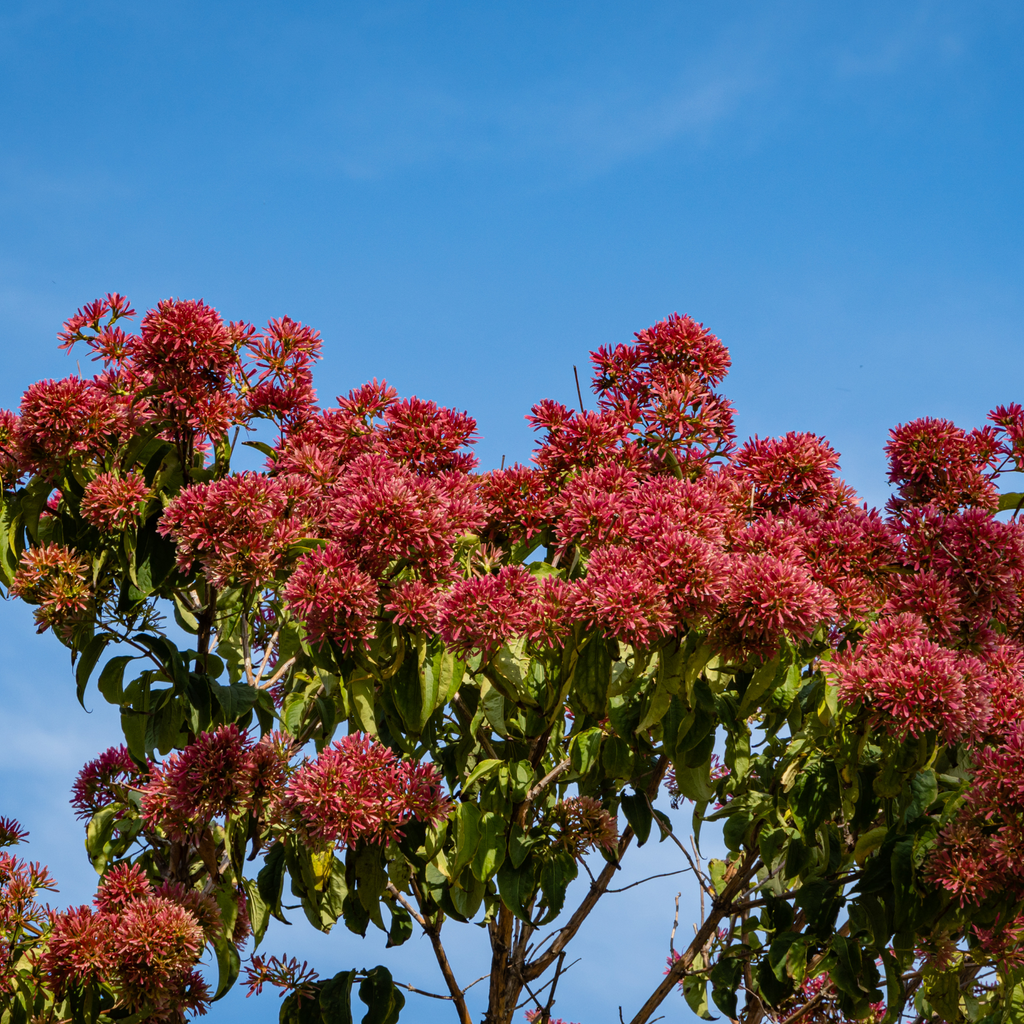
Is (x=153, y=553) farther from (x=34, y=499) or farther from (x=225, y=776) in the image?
(x=225, y=776)

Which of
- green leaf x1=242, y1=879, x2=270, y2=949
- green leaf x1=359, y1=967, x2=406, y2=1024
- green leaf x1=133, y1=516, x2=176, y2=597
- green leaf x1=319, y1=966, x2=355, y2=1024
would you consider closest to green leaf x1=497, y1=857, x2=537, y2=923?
green leaf x1=359, y1=967, x2=406, y2=1024

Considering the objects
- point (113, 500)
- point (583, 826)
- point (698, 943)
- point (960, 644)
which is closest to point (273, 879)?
point (583, 826)

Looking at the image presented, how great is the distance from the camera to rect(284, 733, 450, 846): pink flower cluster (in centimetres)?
389

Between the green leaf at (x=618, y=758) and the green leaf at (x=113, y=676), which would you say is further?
the green leaf at (x=113, y=676)

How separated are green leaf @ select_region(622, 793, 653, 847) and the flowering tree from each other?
0.05ft

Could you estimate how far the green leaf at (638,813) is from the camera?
15.7 ft

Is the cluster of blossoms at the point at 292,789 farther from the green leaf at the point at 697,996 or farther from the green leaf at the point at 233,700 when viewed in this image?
the green leaf at the point at 697,996

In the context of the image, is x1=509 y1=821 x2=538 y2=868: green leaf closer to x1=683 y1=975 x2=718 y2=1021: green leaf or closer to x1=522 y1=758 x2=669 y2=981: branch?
x1=522 y1=758 x2=669 y2=981: branch

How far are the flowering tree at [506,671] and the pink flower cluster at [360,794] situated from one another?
1 centimetres

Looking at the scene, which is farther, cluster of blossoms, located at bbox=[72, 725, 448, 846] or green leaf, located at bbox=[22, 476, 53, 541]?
green leaf, located at bbox=[22, 476, 53, 541]

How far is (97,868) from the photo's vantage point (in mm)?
4977

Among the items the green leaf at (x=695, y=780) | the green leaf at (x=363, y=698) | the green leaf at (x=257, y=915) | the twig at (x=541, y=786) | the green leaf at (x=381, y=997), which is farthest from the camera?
the green leaf at (x=257, y=915)

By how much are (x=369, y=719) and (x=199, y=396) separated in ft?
4.20

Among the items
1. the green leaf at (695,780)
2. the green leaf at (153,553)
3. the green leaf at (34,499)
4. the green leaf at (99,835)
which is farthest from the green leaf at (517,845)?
the green leaf at (34,499)
